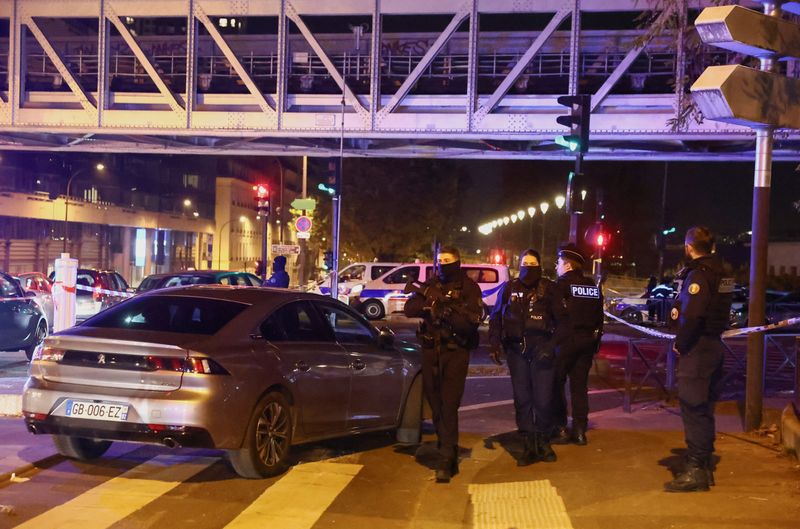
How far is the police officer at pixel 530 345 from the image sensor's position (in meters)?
7.00

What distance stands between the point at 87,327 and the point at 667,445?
515 centimetres

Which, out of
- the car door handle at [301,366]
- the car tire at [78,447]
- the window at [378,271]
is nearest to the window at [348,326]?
the car door handle at [301,366]

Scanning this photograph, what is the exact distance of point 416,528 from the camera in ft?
18.1

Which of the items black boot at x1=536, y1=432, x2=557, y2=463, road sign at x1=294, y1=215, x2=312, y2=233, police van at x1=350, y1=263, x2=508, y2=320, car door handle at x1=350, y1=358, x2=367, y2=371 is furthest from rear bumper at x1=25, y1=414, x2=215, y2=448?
police van at x1=350, y1=263, x2=508, y2=320

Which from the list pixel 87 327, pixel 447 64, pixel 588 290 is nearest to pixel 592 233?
pixel 447 64

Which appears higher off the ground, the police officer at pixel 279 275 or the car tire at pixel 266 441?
the police officer at pixel 279 275

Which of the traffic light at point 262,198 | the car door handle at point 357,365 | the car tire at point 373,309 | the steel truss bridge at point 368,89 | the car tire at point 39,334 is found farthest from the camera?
the car tire at point 373,309

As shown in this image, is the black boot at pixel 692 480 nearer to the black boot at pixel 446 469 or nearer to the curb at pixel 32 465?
the black boot at pixel 446 469

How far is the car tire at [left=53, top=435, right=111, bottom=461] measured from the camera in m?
6.90

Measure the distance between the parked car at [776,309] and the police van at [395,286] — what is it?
6969 millimetres

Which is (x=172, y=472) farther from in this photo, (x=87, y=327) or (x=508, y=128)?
(x=508, y=128)

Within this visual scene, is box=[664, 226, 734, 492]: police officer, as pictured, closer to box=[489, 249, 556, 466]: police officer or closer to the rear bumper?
box=[489, 249, 556, 466]: police officer

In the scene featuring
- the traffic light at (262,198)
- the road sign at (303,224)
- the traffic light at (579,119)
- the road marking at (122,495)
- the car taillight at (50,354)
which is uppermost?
the traffic light at (579,119)

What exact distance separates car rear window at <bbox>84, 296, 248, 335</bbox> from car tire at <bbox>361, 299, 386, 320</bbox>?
776 inches
